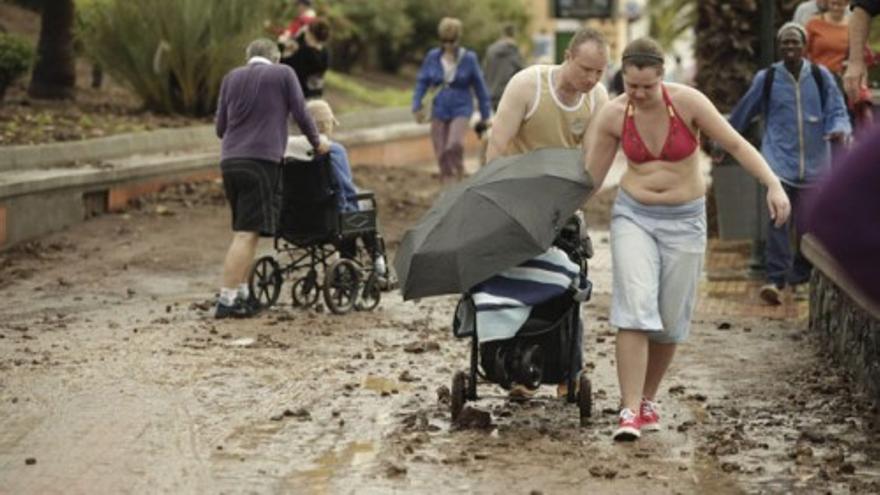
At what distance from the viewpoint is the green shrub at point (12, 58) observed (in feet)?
69.2

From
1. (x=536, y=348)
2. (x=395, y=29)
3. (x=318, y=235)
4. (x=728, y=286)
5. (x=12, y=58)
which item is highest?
(x=536, y=348)

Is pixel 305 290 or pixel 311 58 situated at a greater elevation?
pixel 311 58

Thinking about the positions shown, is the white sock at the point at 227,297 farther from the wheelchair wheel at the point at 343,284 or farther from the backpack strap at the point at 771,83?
the backpack strap at the point at 771,83

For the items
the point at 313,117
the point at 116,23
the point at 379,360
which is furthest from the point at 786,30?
the point at 116,23

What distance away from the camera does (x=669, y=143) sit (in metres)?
8.98

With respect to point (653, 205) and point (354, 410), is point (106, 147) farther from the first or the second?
point (653, 205)

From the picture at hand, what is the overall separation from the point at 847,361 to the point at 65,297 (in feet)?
17.6

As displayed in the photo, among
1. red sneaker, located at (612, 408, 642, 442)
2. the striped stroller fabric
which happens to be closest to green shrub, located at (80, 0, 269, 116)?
the striped stroller fabric

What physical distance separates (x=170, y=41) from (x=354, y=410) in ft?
43.9

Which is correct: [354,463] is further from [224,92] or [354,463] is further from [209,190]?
[209,190]

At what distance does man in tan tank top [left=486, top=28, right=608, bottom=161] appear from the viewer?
9.81 m

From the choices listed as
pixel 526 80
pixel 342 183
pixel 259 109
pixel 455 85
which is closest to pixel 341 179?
pixel 342 183

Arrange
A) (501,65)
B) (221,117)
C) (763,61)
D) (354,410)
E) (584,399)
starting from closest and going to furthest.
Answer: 1. (584,399)
2. (354,410)
3. (221,117)
4. (763,61)
5. (501,65)

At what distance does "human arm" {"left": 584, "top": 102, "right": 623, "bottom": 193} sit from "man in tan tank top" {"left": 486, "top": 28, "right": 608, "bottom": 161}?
0.57m
